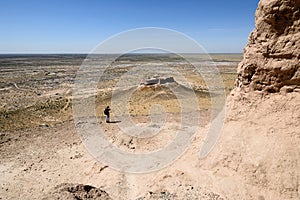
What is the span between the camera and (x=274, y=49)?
7051mm

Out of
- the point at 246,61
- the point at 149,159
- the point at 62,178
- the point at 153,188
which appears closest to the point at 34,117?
the point at 62,178

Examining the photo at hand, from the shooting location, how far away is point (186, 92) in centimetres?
2898

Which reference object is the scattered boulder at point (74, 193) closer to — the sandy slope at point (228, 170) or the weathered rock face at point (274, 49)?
the sandy slope at point (228, 170)

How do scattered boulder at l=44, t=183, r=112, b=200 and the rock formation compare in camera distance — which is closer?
the rock formation

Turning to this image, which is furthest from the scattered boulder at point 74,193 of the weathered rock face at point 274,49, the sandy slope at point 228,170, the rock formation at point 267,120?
the weathered rock face at point 274,49

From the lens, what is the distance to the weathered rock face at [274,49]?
6.68 m

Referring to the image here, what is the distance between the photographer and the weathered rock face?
6.68 metres

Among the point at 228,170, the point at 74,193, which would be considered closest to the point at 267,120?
the point at 228,170

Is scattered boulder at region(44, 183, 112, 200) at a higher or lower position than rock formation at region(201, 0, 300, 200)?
lower

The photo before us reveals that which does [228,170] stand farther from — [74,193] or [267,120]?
[74,193]

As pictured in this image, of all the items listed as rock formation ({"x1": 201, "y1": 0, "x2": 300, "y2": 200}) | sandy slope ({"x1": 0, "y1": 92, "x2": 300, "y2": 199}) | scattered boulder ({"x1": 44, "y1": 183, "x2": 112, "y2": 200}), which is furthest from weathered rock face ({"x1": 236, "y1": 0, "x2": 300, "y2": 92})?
scattered boulder ({"x1": 44, "y1": 183, "x2": 112, "y2": 200})

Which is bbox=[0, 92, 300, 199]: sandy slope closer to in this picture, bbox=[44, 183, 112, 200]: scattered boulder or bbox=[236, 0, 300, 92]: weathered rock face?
bbox=[44, 183, 112, 200]: scattered boulder

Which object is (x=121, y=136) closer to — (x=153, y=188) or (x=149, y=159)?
(x=149, y=159)

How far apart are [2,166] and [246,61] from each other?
10.4 m
